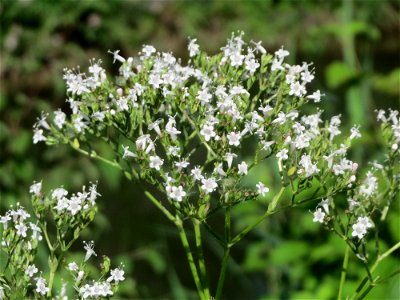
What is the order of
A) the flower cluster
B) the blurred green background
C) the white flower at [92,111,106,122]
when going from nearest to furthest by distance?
the flower cluster → the white flower at [92,111,106,122] → the blurred green background

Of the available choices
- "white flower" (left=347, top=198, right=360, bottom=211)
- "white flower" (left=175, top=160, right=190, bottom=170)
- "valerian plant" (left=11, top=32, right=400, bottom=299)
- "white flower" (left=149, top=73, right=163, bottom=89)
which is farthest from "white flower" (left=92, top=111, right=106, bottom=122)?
"white flower" (left=347, top=198, right=360, bottom=211)

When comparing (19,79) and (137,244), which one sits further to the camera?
(19,79)

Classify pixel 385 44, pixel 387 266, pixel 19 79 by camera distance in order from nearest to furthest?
pixel 387 266 < pixel 19 79 < pixel 385 44

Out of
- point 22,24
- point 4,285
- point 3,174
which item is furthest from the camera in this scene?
point 22,24

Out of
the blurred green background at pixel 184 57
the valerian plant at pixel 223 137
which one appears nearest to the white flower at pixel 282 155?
the valerian plant at pixel 223 137

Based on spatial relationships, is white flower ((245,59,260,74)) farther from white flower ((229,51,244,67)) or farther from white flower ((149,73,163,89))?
white flower ((149,73,163,89))

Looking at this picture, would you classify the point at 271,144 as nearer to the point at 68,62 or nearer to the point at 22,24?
the point at 68,62

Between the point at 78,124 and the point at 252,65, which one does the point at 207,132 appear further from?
the point at 78,124

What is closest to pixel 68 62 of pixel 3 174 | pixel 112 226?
pixel 112 226
